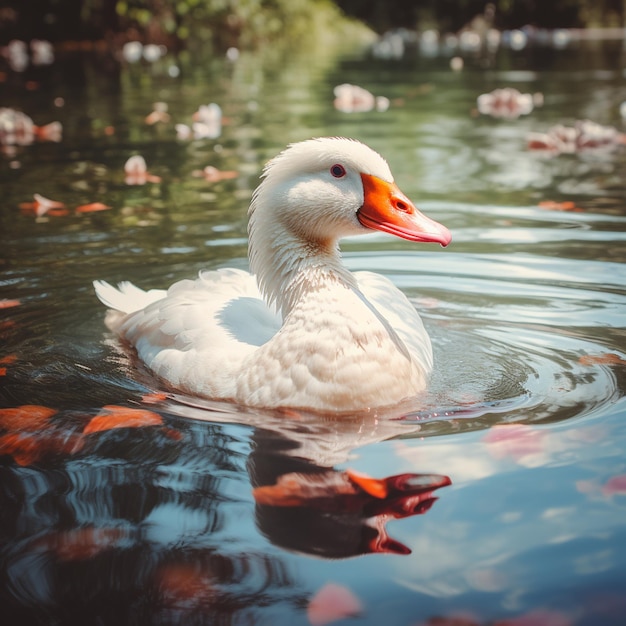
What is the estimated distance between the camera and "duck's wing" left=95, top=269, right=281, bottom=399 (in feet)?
11.8

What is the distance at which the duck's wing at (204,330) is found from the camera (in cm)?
361

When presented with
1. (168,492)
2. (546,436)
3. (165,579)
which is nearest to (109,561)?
(165,579)

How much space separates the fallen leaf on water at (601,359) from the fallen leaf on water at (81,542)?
213cm

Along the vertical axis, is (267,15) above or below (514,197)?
above

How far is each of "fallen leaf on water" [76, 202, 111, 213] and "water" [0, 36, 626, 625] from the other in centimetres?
9

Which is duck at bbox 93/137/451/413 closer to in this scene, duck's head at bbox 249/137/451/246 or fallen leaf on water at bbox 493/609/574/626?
duck's head at bbox 249/137/451/246

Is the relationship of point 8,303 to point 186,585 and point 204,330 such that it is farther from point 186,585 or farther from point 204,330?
point 186,585

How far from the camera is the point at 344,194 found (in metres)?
3.47

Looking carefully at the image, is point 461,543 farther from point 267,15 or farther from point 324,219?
point 267,15

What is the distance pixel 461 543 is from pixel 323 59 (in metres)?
21.5

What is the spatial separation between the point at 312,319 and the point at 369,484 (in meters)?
0.80

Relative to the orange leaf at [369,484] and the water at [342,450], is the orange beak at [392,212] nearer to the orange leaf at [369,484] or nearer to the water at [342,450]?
the water at [342,450]

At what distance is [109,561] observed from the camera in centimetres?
243

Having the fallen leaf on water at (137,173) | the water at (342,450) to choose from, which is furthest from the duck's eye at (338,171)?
the fallen leaf on water at (137,173)
